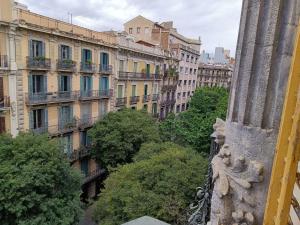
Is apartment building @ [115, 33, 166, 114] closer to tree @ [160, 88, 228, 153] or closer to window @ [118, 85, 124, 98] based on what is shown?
window @ [118, 85, 124, 98]

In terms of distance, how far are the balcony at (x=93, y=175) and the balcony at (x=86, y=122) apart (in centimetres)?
404

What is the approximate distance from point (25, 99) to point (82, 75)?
5113mm

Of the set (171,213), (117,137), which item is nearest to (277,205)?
(171,213)

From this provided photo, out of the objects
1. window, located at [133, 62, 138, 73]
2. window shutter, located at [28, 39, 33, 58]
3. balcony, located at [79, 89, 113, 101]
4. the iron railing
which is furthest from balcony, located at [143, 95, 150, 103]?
the iron railing

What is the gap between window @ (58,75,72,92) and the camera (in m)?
18.7

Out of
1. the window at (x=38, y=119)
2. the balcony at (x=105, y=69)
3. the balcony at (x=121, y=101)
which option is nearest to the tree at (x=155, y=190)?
the window at (x=38, y=119)

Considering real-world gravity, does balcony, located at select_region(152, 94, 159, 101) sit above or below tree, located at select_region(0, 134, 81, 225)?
above

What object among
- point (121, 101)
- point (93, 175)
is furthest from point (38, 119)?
point (121, 101)

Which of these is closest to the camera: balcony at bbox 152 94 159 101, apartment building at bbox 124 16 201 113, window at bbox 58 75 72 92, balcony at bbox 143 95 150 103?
window at bbox 58 75 72 92

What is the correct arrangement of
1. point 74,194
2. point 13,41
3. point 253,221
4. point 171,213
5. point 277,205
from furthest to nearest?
point 13,41 → point 74,194 → point 171,213 → point 253,221 → point 277,205

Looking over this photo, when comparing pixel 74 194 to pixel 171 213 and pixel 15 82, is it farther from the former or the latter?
pixel 15 82

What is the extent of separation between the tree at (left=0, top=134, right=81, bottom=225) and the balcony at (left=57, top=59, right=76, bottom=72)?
19.9ft

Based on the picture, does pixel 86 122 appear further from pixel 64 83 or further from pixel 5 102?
pixel 5 102

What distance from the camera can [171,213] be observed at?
10.8 metres
